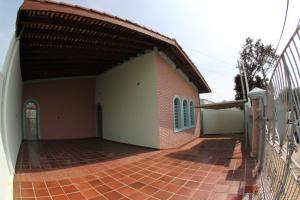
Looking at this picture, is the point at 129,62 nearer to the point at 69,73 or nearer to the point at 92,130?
the point at 69,73

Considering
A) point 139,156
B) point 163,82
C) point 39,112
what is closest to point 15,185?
point 139,156

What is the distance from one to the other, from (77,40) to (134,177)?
4550 millimetres

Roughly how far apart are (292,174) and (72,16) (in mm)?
5092

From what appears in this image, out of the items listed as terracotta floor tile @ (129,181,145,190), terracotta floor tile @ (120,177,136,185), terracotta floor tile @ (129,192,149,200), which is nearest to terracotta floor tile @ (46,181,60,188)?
terracotta floor tile @ (120,177,136,185)

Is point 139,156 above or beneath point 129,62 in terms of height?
beneath

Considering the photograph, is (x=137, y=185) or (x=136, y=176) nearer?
(x=137, y=185)

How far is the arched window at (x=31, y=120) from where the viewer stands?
10.9 metres

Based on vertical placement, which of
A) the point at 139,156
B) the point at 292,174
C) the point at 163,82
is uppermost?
the point at 163,82

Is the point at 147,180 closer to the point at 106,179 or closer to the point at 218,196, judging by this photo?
the point at 106,179

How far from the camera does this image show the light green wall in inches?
540

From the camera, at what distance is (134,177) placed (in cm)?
420

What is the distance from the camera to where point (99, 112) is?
11.6 m

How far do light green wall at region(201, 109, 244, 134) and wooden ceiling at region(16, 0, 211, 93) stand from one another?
5090 millimetres

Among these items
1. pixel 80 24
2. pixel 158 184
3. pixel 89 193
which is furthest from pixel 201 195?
pixel 80 24
